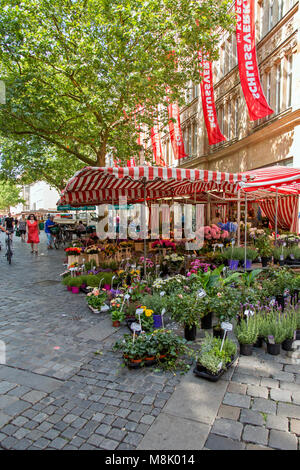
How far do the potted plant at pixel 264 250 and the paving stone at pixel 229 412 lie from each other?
572 cm

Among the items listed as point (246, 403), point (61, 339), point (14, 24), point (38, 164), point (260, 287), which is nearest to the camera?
point (246, 403)

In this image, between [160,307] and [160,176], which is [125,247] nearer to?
[160,176]

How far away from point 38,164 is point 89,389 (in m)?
23.5

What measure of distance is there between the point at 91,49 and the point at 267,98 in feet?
29.3

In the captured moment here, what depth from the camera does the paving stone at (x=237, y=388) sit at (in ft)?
10.5

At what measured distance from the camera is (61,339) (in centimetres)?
464

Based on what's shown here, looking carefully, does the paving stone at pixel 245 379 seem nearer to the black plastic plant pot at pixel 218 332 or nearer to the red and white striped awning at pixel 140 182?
the black plastic plant pot at pixel 218 332

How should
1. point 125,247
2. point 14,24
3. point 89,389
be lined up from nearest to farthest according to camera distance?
point 89,389 → point 125,247 → point 14,24

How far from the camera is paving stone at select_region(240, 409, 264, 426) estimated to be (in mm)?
2701

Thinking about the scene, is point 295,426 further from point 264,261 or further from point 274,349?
point 264,261

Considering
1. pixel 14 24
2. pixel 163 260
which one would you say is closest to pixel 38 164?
pixel 14 24

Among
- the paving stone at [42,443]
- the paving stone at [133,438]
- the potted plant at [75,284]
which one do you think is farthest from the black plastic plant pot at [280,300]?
the potted plant at [75,284]

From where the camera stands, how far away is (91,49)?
1142cm

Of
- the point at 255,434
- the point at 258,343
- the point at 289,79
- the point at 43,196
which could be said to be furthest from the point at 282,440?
the point at 43,196
